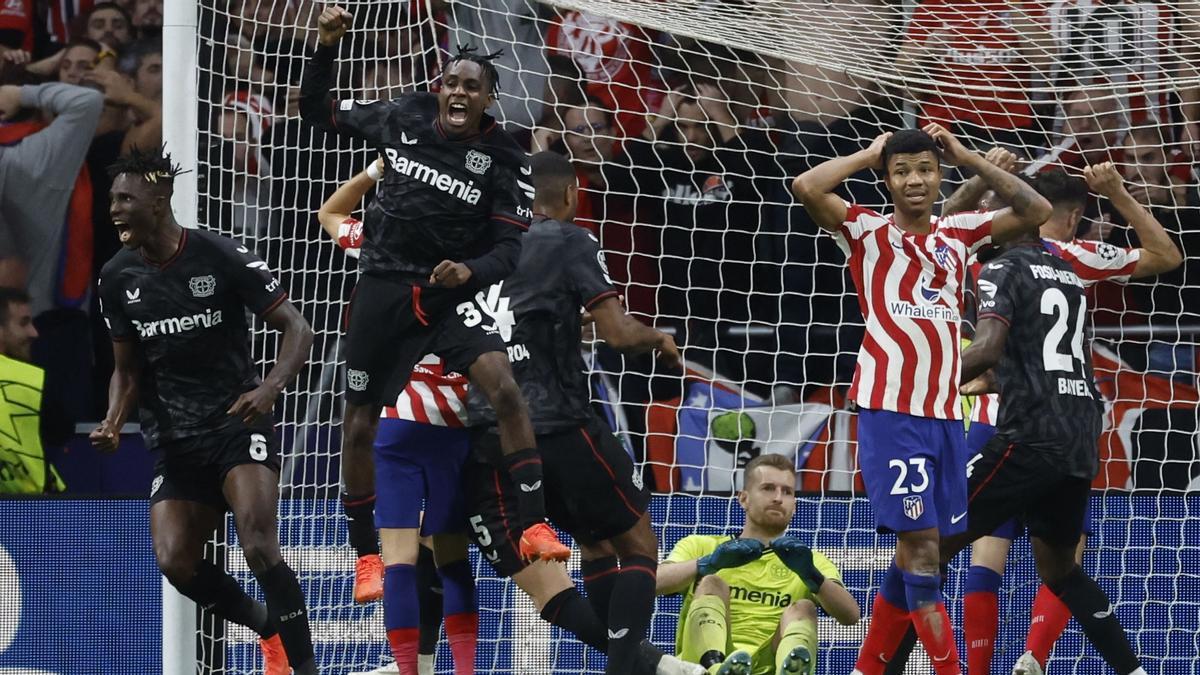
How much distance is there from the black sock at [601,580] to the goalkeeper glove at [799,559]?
2.08 ft

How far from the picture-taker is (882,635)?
6.47 meters

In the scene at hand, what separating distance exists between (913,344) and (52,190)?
5.00 metres

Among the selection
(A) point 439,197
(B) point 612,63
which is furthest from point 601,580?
(B) point 612,63

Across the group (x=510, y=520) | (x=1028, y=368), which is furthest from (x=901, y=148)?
(x=510, y=520)

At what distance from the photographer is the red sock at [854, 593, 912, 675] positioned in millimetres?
6430

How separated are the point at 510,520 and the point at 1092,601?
7.55 ft

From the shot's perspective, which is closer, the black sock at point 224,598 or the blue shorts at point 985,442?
the black sock at point 224,598

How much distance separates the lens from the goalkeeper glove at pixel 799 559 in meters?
6.68

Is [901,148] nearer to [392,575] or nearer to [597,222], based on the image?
[392,575]

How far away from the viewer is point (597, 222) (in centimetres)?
880

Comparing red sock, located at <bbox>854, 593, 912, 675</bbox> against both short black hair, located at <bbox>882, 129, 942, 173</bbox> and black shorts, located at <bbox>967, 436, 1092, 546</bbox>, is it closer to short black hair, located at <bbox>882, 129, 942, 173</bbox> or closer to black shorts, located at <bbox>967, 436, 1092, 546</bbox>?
black shorts, located at <bbox>967, 436, 1092, 546</bbox>

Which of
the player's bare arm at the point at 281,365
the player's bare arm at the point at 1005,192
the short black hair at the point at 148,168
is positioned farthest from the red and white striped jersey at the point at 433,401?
the player's bare arm at the point at 1005,192

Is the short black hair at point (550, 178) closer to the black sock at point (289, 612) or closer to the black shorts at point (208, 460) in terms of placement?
the black shorts at point (208, 460)

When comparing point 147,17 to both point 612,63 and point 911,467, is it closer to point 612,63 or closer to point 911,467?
point 612,63
